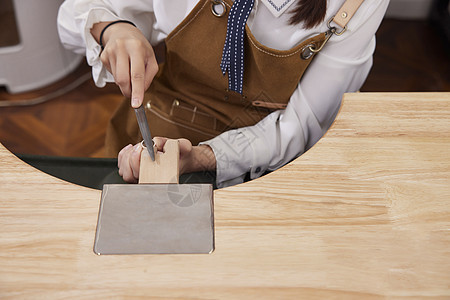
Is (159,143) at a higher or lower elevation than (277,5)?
lower

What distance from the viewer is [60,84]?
168 cm

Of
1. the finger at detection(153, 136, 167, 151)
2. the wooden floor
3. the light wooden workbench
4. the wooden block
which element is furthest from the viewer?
the wooden floor

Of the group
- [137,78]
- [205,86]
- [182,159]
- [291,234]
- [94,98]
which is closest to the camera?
[291,234]

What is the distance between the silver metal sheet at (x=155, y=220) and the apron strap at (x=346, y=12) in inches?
14.8

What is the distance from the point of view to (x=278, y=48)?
2.70 feet

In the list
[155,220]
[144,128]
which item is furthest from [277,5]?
[155,220]

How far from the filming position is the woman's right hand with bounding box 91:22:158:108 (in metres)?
0.69

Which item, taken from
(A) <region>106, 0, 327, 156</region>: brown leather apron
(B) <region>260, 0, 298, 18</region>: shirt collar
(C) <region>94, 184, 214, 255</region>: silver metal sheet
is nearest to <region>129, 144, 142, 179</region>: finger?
(C) <region>94, 184, 214, 255</region>: silver metal sheet

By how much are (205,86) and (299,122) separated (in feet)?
0.71

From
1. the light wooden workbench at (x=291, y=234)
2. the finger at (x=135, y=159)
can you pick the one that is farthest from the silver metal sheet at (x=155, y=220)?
the finger at (x=135, y=159)

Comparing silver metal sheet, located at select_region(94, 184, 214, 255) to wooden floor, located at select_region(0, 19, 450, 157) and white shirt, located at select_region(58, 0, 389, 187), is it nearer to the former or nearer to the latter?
white shirt, located at select_region(58, 0, 389, 187)

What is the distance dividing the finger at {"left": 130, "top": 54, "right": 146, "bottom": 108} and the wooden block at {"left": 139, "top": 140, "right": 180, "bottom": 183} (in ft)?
0.25

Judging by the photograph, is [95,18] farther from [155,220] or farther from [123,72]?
[155,220]

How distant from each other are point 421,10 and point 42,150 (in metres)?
1.73
